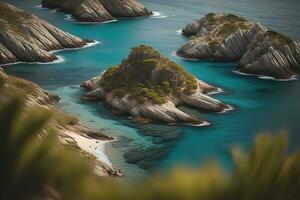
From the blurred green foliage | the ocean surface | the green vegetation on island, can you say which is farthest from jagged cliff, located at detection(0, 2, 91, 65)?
the blurred green foliage

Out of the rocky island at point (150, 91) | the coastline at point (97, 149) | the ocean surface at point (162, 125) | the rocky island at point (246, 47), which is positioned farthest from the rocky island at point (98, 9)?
the coastline at point (97, 149)

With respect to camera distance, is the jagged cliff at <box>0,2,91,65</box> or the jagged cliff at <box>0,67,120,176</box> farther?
the jagged cliff at <box>0,2,91,65</box>

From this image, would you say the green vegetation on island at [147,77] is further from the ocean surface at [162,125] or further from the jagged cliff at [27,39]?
the jagged cliff at [27,39]

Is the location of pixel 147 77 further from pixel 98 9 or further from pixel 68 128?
pixel 98 9

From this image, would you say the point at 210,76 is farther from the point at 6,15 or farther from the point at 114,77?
the point at 6,15

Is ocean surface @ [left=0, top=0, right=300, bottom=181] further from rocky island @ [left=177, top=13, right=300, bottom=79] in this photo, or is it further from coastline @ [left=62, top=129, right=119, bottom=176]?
rocky island @ [left=177, top=13, right=300, bottom=79]

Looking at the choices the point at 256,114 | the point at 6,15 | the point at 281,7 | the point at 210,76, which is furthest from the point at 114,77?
the point at 281,7
